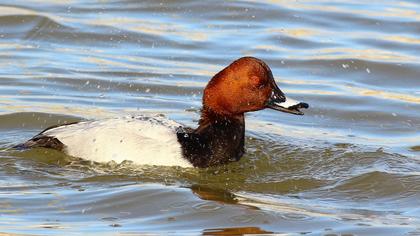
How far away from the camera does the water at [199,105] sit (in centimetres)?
719

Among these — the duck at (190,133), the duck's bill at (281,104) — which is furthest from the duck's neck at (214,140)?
the duck's bill at (281,104)

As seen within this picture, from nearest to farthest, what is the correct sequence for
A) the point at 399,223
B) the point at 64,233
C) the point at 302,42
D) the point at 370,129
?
the point at 64,233
the point at 399,223
the point at 370,129
the point at 302,42

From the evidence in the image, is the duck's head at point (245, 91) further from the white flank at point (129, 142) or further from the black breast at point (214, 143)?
the white flank at point (129, 142)

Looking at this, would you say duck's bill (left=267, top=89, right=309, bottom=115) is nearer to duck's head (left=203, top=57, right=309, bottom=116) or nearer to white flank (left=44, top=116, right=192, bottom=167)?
duck's head (left=203, top=57, right=309, bottom=116)

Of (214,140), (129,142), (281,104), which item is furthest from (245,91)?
(129,142)

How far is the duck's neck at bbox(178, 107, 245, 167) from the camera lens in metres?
8.35

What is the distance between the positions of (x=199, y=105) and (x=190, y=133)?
226 cm

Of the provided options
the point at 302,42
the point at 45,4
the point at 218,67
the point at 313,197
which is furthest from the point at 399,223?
the point at 45,4

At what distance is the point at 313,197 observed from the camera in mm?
7832

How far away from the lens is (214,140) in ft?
27.9

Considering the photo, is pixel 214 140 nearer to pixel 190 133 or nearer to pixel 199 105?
pixel 190 133

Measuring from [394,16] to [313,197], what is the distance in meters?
6.98

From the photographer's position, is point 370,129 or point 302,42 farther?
point 302,42

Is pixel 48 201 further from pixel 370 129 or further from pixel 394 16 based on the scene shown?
pixel 394 16
